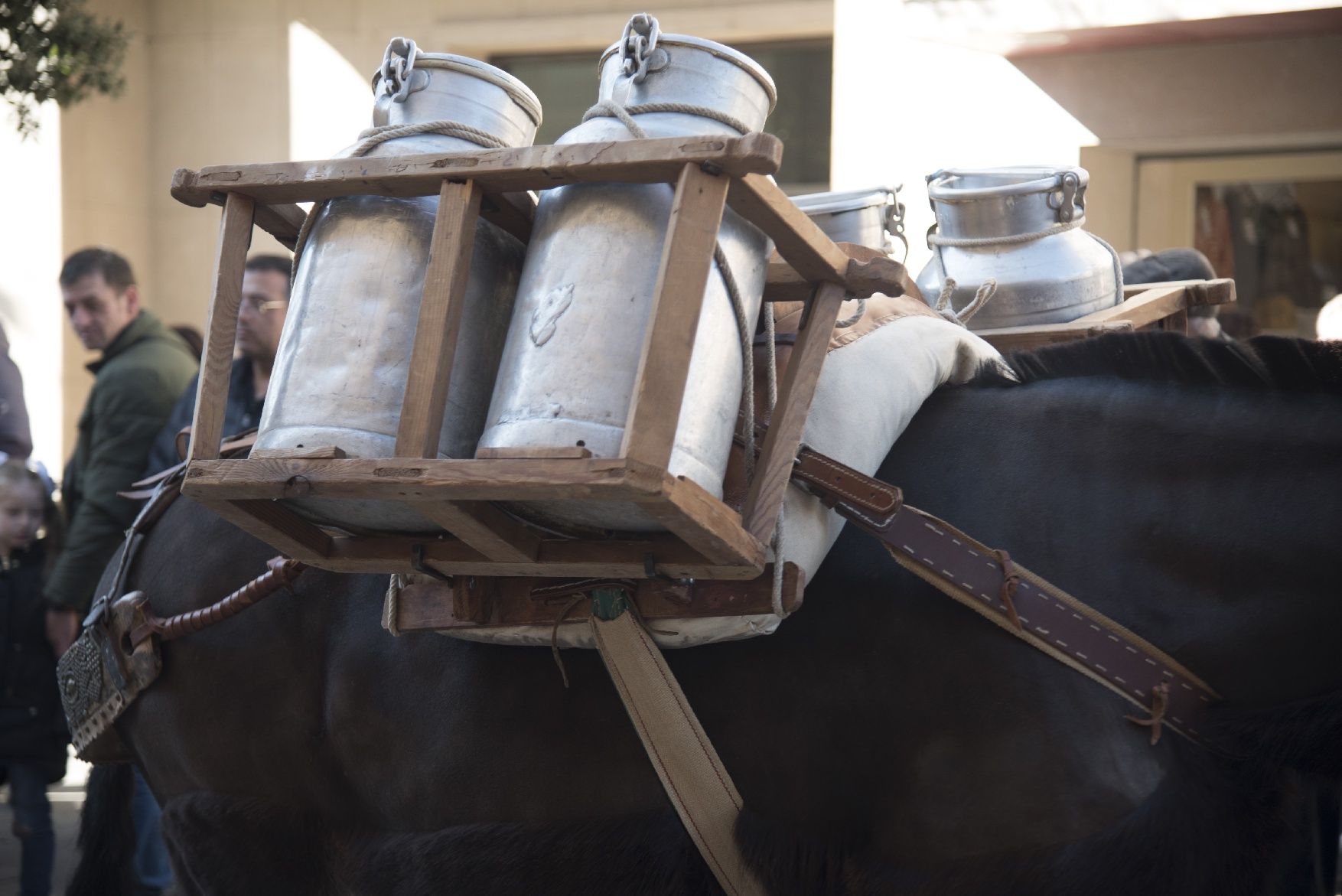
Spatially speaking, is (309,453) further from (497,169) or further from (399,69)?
(399,69)

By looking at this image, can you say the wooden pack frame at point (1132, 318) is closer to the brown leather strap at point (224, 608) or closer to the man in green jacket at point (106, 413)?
the brown leather strap at point (224, 608)

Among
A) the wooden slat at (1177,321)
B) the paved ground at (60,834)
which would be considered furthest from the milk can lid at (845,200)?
the paved ground at (60,834)

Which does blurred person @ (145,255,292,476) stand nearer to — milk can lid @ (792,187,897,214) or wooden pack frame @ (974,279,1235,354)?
milk can lid @ (792,187,897,214)

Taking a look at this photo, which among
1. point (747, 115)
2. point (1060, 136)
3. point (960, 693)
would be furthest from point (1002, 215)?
point (1060, 136)

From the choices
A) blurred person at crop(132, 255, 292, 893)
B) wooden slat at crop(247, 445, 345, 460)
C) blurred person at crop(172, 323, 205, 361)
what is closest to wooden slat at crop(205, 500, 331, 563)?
wooden slat at crop(247, 445, 345, 460)

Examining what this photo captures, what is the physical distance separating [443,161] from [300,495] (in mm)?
474

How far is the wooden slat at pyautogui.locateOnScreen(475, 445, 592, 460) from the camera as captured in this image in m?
1.61

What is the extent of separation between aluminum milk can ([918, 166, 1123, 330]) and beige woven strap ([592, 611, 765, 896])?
1.13 metres

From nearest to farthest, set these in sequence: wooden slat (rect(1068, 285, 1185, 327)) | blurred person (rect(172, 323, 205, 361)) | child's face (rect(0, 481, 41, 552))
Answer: wooden slat (rect(1068, 285, 1185, 327)), child's face (rect(0, 481, 41, 552)), blurred person (rect(172, 323, 205, 361))

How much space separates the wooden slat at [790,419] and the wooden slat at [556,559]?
7 cm

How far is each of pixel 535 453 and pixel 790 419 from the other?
0.40 metres

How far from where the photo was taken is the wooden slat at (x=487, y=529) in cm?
172

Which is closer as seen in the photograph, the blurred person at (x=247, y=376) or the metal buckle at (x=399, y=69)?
the metal buckle at (x=399, y=69)

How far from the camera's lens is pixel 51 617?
154 inches
